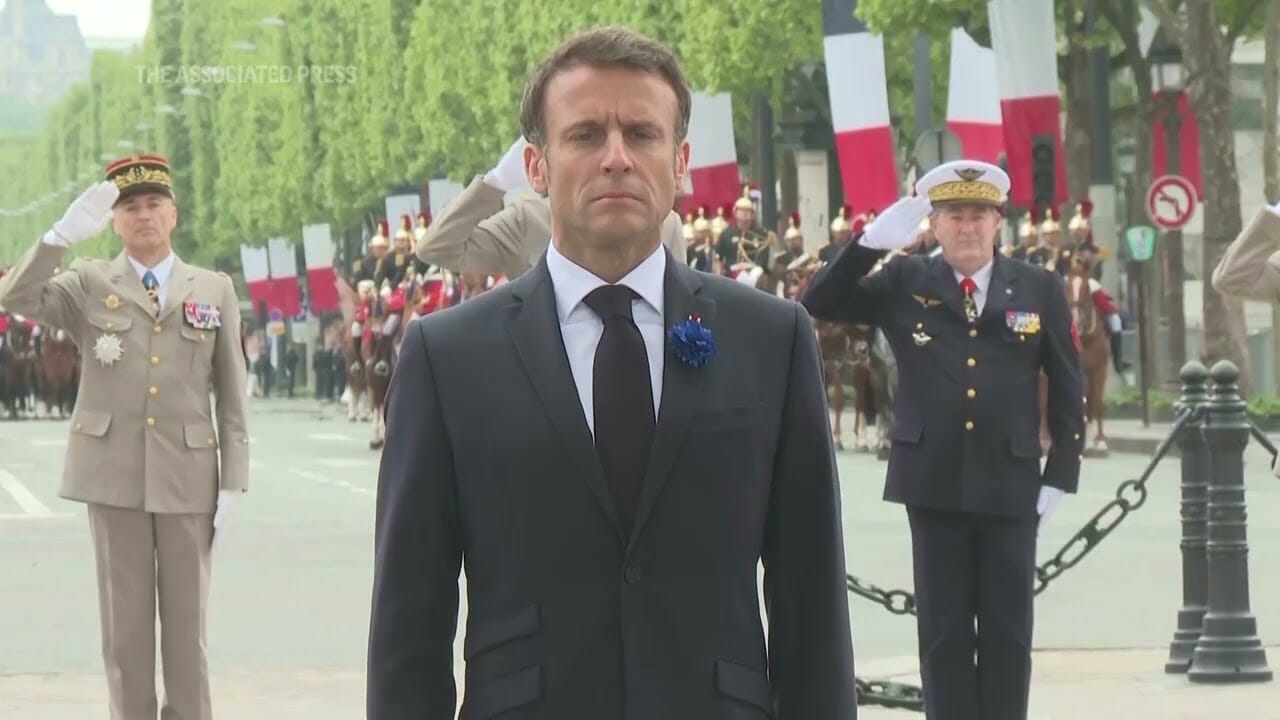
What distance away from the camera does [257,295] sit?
9706 cm

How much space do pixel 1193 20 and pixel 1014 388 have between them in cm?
2475

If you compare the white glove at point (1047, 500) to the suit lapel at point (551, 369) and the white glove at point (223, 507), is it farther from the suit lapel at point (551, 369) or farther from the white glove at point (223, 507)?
the suit lapel at point (551, 369)

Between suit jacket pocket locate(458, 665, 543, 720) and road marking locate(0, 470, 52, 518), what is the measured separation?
63.8 feet

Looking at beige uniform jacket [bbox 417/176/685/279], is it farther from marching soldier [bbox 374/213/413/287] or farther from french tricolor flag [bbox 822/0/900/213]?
french tricolor flag [bbox 822/0/900/213]

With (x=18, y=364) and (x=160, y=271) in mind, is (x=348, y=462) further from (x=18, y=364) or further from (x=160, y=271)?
(x=18, y=364)

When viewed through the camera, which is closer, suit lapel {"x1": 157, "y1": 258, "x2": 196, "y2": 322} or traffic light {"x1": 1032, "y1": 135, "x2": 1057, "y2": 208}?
suit lapel {"x1": 157, "y1": 258, "x2": 196, "y2": 322}

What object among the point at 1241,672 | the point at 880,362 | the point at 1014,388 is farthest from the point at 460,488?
the point at 880,362

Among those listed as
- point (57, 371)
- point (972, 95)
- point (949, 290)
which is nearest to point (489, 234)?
point (949, 290)

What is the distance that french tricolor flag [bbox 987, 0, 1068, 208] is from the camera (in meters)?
34.5

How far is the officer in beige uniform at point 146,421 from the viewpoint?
9.42 m

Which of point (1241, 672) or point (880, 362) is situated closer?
point (1241, 672)

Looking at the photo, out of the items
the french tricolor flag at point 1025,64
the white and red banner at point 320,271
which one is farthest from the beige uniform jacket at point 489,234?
the white and red banner at point 320,271

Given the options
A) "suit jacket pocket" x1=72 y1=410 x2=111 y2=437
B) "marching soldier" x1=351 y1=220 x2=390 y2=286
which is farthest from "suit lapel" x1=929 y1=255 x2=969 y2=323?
"marching soldier" x1=351 y1=220 x2=390 y2=286

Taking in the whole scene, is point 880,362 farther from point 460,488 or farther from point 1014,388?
point 460,488
